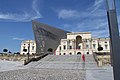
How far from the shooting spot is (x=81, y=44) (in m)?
64.7

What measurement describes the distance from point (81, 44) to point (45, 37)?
17.9 meters

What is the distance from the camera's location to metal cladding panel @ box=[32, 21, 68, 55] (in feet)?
164

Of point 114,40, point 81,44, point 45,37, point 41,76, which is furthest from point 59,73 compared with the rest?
point 81,44

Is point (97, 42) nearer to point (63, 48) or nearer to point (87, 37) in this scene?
point (87, 37)

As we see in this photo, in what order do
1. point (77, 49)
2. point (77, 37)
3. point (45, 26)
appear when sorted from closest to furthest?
point (45, 26), point (77, 49), point (77, 37)

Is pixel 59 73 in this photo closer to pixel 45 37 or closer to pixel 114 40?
pixel 114 40

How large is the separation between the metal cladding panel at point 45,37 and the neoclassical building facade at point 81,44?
3.23m

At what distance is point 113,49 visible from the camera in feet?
12.2

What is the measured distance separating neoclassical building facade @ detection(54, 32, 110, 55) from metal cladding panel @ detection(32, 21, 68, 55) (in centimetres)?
323

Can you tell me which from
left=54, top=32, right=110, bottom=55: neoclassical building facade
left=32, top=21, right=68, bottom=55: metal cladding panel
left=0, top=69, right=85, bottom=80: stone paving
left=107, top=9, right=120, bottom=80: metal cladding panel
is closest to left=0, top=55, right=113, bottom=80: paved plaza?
left=0, top=69, right=85, bottom=80: stone paving

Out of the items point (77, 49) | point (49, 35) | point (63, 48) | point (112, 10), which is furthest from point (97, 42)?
point (112, 10)

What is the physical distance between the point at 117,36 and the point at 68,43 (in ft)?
198

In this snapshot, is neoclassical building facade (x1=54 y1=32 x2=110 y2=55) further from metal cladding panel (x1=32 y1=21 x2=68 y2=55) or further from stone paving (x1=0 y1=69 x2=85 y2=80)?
stone paving (x1=0 y1=69 x2=85 y2=80)

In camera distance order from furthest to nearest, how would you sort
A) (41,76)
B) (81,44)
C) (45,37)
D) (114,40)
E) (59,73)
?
(81,44) < (45,37) < (59,73) < (41,76) < (114,40)
